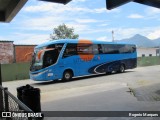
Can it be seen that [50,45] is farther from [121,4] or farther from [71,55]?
[121,4]

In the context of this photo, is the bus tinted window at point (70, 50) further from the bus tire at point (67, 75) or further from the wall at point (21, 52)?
the wall at point (21, 52)

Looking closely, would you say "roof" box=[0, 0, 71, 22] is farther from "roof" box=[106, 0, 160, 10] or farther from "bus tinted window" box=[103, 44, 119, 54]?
"bus tinted window" box=[103, 44, 119, 54]

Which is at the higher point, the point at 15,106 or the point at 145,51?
the point at 145,51

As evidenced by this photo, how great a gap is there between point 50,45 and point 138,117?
14246mm

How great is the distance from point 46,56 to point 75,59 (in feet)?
9.51

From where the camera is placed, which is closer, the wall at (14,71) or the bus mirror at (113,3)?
the bus mirror at (113,3)

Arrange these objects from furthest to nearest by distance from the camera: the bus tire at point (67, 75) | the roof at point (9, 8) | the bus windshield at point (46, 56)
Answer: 1. the bus tire at point (67, 75)
2. the bus windshield at point (46, 56)
3. the roof at point (9, 8)

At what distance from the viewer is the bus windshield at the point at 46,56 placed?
21.2 m

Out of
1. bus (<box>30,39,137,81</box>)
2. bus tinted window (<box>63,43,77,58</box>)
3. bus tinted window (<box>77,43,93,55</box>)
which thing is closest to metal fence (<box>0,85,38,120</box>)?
bus (<box>30,39,137,81</box>)

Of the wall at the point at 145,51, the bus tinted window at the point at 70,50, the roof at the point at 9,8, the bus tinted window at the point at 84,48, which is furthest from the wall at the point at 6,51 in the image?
the wall at the point at 145,51

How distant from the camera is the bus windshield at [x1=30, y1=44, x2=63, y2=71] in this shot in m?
21.2

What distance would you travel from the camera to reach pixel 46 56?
2119 cm

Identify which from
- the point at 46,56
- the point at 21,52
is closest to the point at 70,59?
the point at 46,56

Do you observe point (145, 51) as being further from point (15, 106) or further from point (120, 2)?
point (15, 106)
